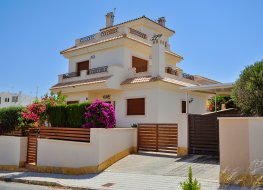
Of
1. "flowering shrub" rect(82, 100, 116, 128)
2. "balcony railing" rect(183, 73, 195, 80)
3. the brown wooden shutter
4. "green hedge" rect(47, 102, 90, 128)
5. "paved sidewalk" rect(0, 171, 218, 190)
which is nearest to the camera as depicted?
"paved sidewalk" rect(0, 171, 218, 190)

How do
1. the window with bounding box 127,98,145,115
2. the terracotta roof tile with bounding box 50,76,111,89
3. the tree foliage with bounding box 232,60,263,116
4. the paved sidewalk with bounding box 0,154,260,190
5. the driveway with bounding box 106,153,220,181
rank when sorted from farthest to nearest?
the terracotta roof tile with bounding box 50,76,111,89 → the window with bounding box 127,98,145,115 → the driveway with bounding box 106,153,220,181 → the tree foliage with bounding box 232,60,263,116 → the paved sidewalk with bounding box 0,154,260,190

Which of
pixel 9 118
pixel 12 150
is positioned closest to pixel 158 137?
pixel 12 150

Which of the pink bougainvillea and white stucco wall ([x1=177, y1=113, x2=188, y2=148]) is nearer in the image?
white stucco wall ([x1=177, y1=113, x2=188, y2=148])

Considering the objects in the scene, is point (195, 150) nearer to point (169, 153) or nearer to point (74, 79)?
point (169, 153)

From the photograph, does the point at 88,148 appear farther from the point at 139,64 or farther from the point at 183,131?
the point at 139,64

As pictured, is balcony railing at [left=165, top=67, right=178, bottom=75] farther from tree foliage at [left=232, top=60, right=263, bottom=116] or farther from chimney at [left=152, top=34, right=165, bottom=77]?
tree foliage at [left=232, top=60, right=263, bottom=116]

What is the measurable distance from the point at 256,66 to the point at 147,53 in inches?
562

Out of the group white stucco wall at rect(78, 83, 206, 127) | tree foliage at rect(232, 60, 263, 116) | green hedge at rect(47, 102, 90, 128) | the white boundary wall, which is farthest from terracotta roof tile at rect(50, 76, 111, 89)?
tree foliage at rect(232, 60, 263, 116)

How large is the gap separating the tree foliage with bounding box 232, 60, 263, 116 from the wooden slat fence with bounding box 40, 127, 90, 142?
666cm

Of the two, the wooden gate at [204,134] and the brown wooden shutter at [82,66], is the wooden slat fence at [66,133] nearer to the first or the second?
the wooden gate at [204,134]

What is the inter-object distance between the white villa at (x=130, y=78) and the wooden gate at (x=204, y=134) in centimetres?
590

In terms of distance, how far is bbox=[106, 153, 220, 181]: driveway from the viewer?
10.4 m

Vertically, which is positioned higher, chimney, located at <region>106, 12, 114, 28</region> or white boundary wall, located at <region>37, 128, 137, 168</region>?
chimney, located at <region>106, 12, 114, 28</region>

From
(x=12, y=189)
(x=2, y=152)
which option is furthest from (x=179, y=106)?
(x=12, y=189)
